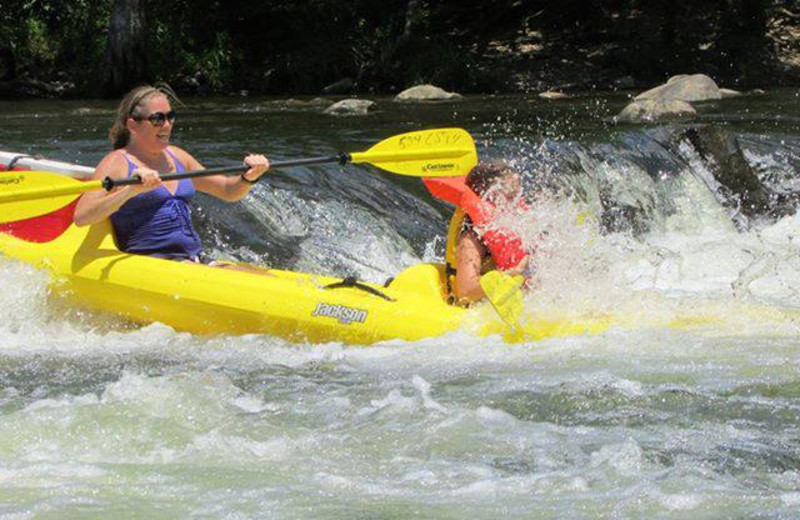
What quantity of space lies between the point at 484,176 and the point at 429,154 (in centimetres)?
72

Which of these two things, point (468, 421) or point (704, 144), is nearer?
point (468, 421)

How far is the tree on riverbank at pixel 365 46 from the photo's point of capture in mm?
19609

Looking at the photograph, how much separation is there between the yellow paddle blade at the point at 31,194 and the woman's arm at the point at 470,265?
1.63 meters

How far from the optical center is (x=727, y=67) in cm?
2077

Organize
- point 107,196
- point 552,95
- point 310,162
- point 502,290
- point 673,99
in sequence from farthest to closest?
point 552,95 < point 673,99 < point 310,162 < point 107,196 < point 502,290

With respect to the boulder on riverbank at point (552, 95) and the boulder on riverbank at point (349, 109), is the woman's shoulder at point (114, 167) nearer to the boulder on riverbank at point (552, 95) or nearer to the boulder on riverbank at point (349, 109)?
the boulder on riverbank at point (349, 109)

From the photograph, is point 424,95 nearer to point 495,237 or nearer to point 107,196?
point 107,196

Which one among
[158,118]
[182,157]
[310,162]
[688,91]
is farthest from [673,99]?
[158,118]

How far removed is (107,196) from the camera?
230 inches

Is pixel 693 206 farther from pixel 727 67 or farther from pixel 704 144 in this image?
pixel 727 67

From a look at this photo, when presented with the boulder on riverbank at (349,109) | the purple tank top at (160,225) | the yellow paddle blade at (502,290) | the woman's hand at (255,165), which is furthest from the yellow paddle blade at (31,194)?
the boulder on riverbank at (349,109)

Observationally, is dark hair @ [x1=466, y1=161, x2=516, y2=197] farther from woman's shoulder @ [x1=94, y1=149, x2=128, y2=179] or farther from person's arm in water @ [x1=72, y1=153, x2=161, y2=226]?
woman's shoulder @ [x1=94, y1=149, x2=128, y2=179]

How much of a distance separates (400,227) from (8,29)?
1313 cm

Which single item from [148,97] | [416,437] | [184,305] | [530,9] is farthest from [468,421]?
[530,9]
